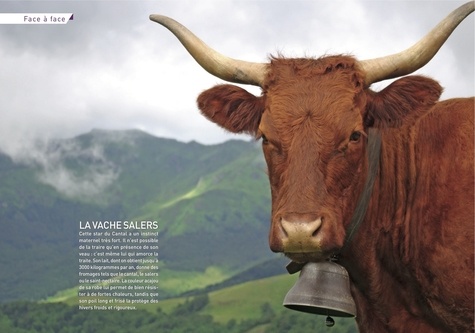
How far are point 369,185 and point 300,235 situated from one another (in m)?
1.48

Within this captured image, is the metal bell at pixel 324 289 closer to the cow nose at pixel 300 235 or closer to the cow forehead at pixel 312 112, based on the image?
the cow nose at pixel 300 235

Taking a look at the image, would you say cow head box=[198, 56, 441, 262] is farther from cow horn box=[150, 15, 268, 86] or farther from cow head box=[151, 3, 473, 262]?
cow horn box=[150, 15, 268, 86]

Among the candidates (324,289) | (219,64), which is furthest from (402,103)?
(324,289)

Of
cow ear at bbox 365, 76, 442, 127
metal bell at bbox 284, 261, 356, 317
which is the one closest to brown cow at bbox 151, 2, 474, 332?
cow ear at bbox 365, 76, 442, 127

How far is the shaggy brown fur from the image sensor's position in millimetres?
7426

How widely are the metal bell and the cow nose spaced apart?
1.30m

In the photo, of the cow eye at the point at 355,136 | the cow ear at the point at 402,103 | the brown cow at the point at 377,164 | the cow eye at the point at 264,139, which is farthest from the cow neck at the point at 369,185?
the cow eye at the point at 264,139

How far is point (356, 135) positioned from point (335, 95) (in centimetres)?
49

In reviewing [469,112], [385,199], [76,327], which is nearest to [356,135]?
[385,199]

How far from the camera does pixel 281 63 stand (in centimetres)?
843

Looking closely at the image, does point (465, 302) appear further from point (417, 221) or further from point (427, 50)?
point (427, 50)

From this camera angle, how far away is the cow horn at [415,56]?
821 cm

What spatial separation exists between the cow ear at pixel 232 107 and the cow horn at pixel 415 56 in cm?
132

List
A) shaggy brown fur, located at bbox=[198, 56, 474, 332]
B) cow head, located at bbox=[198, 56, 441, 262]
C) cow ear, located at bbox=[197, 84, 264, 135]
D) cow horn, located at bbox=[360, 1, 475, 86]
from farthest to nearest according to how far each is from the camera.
Result: cow ear, located at bbox=[197, 84, 264, 135] → cow horn, located at bbox=[360, 1, 475, 86] → shaggy brown fur, located at bbox=[198, 56, 474, 332] → cow head, located at bbox=[198, 56, 441, 262]
